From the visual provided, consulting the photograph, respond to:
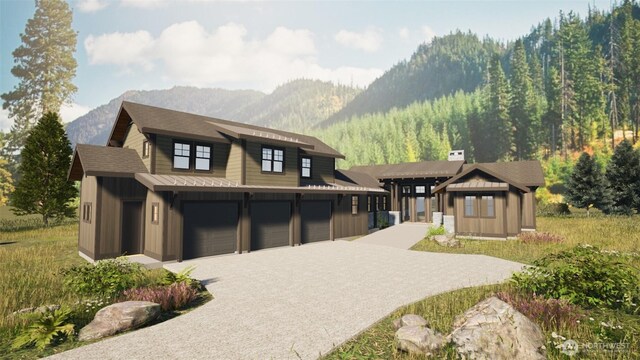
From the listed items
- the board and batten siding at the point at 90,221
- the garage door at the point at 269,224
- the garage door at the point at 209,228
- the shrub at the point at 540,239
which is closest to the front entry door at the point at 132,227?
the board and batten siding at the point at 90,221

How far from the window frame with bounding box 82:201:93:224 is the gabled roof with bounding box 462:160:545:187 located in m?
25.9

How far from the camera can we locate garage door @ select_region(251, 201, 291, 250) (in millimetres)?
17562

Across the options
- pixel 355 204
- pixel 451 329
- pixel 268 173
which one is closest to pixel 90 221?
pixel 268 173

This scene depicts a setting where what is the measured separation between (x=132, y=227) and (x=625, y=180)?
4168 cm

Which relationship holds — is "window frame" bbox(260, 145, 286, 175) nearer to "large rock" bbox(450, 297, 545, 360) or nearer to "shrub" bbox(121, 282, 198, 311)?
"shrub" bbox(121, 282, 198, 311)

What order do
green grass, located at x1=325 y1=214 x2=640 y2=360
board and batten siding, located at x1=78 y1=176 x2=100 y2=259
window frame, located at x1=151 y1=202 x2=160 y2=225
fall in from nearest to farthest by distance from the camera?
1. green grass, located at x1=325 y1=214 x2=640 y2=360
2. board and batten siding, located at x1=78 y1=176 x2=100 y2=259
3. window frame, located at x1=151 y1=202 x2=160 y2=225

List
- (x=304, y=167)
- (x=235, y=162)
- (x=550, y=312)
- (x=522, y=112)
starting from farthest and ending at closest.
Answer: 1. (x=522, y=112)
2. (x=304, y=167)
3. (x=235, y=162)
4. (x=550, y=312)

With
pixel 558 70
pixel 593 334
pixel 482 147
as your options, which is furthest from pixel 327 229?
pixel 558 70

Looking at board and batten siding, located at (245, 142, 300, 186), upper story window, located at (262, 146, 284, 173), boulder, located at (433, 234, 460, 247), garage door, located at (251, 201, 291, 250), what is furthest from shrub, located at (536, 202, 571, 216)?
upper story window, located at (262, 146, 284, 173)

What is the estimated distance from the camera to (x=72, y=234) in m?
23.0

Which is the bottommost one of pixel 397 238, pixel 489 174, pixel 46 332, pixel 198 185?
pixel 397 238

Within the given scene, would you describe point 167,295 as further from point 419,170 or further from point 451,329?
point 419,170

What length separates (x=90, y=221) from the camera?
15422mm

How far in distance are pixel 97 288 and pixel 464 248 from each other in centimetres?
1689
